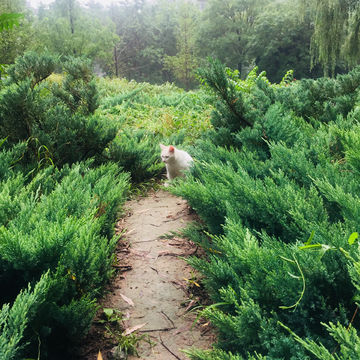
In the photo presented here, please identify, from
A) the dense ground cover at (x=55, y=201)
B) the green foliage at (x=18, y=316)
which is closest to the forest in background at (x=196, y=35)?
the dense ground cover at (x=55, y=201)

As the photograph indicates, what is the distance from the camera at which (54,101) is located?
416 centimetres

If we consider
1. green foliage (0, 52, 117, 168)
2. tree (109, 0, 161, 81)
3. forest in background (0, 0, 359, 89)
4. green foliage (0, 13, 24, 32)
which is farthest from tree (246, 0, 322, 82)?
green foliage (0, 13, 24, 32)

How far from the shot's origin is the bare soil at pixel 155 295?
2.04 meters

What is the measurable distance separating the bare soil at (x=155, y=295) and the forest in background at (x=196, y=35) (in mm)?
12677

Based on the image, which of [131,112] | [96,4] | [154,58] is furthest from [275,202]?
[96,4]

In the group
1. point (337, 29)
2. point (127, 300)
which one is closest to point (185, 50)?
point (337, 29)

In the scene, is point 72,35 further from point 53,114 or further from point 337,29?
point 53,114

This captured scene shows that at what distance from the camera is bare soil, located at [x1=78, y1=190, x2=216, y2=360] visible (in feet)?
6.69

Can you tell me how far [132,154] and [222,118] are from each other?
2.30 metres

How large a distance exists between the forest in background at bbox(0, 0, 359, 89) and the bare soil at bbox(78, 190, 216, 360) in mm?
12677

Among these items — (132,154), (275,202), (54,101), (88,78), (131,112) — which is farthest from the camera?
(131,112)

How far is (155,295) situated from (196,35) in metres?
39.2

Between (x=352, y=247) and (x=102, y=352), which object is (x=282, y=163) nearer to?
(x=352, y=247)

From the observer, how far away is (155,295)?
257cm
